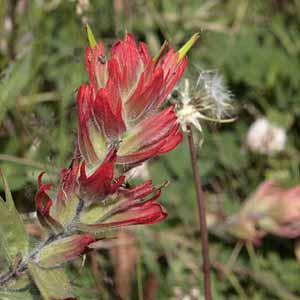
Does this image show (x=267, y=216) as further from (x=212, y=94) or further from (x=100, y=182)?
(x=100, y=182)

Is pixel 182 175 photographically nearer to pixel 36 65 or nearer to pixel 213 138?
pixel 213 138

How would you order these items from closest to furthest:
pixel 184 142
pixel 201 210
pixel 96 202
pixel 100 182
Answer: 1. pixel 100 182
2. pixel 96 202
3. pixel 201 210
4. pixel 184 142

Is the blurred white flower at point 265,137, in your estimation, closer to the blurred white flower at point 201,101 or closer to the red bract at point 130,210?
the blurred white flower at point 201,101

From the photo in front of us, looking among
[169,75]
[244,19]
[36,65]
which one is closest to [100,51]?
[169,75]

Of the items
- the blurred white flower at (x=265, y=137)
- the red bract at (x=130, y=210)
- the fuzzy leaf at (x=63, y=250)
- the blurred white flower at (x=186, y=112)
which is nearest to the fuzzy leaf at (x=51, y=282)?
the fuzzy leaf at (x=63, y=250)

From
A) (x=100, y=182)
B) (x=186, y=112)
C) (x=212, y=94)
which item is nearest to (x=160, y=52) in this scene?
(x=100, y=182)
